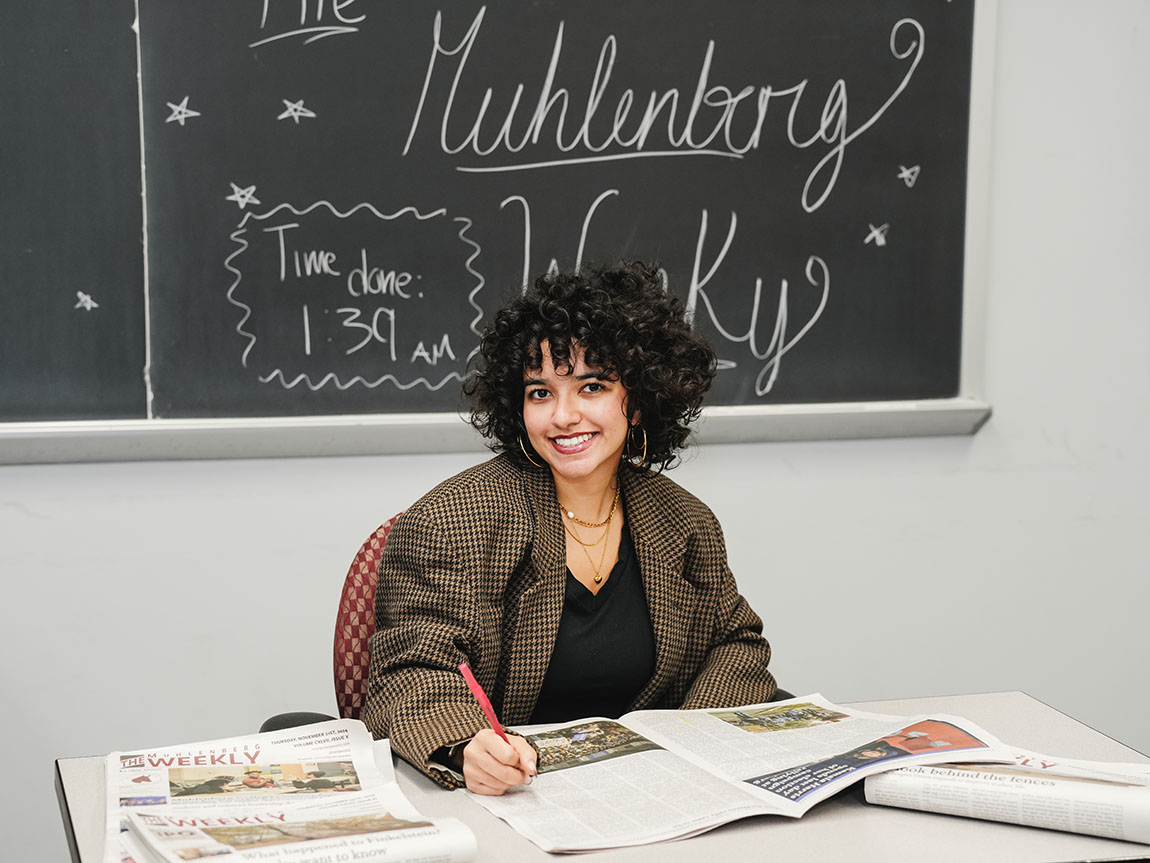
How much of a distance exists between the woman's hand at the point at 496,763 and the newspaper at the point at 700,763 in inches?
0.6

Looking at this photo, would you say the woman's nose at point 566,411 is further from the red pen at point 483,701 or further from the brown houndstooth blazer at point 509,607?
the red pen at point 483,701

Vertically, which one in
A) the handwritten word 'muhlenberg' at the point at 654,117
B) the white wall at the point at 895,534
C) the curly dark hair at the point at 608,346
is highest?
the handwritten word 'muhlenberg' at the point at 654,117

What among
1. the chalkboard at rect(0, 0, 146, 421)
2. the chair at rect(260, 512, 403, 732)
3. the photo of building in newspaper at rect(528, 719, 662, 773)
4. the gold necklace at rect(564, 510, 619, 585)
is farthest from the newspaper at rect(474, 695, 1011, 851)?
the chalkboard at rect(0, 0, 146, 421)

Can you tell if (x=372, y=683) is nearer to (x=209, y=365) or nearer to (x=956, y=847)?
(x=956, y=847)

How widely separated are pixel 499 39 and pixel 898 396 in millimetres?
1123

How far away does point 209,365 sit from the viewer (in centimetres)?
225

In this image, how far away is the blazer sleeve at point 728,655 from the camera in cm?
162

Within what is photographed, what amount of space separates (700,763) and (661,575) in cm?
43

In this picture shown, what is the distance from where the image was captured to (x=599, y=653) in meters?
1.63

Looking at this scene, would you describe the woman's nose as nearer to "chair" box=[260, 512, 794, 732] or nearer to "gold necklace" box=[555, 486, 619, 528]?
"gold necklace" box=[555, 486, 619, 528]

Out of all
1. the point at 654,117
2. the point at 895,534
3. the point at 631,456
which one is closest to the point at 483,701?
the point at 631,456

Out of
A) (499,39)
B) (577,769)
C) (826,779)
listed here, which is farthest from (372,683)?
(499,39)

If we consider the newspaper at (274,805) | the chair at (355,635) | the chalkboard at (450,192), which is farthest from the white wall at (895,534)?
the newspaper at (274,805)

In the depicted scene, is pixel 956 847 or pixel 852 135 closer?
pixel 956 847
